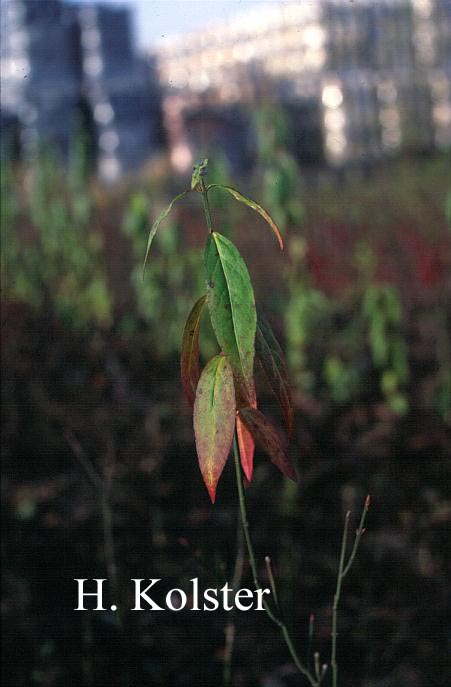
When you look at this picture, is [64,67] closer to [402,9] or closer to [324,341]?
[402,9]

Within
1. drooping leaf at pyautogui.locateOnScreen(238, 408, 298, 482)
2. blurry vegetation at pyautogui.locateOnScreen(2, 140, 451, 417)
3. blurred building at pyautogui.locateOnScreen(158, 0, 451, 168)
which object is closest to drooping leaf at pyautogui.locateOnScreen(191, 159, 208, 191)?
drooping leaf at pyautogui.locateOnScreen(238, 408, 298, 482)

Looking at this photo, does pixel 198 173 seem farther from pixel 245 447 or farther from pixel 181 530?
pixel 181 530

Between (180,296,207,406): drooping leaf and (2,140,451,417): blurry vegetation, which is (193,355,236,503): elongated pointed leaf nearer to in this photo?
(180,296,207,406): drooping leaf

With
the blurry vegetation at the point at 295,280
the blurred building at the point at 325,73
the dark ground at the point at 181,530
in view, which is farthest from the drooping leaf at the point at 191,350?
the blurred building at the point at 325,73

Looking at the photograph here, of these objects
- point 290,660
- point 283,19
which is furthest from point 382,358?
point 283,19

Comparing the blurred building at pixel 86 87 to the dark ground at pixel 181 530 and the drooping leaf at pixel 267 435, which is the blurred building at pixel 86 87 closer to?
the dark ground at pixel 181 530

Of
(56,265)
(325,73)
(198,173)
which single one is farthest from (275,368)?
(325,73)
